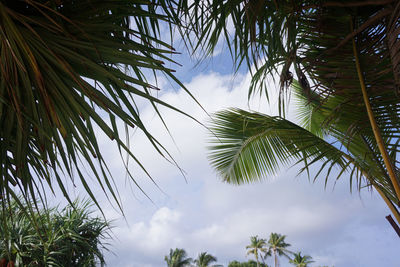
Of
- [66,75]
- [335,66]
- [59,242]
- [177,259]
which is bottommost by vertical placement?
[66,75]

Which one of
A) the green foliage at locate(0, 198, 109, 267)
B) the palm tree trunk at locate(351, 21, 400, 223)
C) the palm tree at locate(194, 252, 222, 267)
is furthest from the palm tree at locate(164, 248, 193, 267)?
the palm tree trunk at locate(351, 21, 400, 223)

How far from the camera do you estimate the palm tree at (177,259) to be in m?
30.6

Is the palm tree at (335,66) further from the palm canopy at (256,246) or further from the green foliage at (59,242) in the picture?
the palm canopy at (256,246)

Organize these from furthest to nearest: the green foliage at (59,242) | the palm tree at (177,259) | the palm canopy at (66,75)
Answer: the palm tree at (177,259) < the green foliage at (59,242) < the palm canopy at (66,75)

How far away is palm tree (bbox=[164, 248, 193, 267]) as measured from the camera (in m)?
30.6

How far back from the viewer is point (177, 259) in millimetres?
30641

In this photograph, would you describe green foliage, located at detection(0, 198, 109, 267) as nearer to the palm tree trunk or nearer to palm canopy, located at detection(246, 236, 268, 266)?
the palm tree trunk

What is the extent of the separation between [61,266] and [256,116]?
6.05m

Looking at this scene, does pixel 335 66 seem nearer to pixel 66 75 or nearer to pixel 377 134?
pixel 377 134

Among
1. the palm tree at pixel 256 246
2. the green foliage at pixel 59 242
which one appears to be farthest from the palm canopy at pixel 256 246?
the green foliage at pixel 59 242

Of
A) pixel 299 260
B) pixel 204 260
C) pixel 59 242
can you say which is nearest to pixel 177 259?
pixel 204 260

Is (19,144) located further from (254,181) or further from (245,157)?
(254,181)

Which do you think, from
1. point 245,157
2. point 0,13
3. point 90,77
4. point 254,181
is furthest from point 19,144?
point 254,181

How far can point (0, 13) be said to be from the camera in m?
1.13
